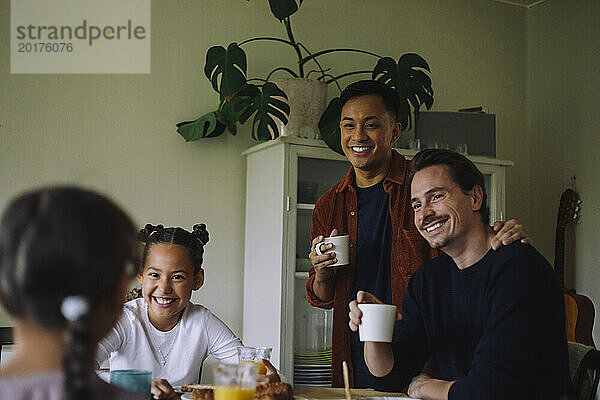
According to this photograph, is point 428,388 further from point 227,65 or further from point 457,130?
point 457,130

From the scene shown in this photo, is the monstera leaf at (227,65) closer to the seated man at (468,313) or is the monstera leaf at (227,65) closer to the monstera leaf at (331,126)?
the monstera leaf at (331,126)

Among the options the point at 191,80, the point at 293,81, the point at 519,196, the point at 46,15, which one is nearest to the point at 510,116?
the point at 519,196

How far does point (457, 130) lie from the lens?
3.49m

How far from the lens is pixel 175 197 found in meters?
3.19

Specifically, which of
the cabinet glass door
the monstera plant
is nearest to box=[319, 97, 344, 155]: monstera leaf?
the monstera plant

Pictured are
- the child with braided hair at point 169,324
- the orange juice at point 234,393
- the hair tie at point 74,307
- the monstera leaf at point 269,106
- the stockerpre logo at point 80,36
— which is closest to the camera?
the hair tie at point 74,307

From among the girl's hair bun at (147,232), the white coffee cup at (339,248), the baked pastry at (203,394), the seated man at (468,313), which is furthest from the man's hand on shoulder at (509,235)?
the girl's hair bun at (147,232)

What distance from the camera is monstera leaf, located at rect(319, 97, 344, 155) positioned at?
2967mm

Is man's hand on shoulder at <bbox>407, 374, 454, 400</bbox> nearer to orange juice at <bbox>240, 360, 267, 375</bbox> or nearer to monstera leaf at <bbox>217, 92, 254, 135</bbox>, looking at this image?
orange juice at <bbox>240, 360, 267, 375</bbox>

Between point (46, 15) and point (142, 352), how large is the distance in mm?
1670

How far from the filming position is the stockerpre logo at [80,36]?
2.95 m

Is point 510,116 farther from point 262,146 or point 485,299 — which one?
point 485,299

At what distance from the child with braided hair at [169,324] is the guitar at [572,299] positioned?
1906mm

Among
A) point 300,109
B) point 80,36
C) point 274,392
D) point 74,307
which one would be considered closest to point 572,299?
point 300,109
